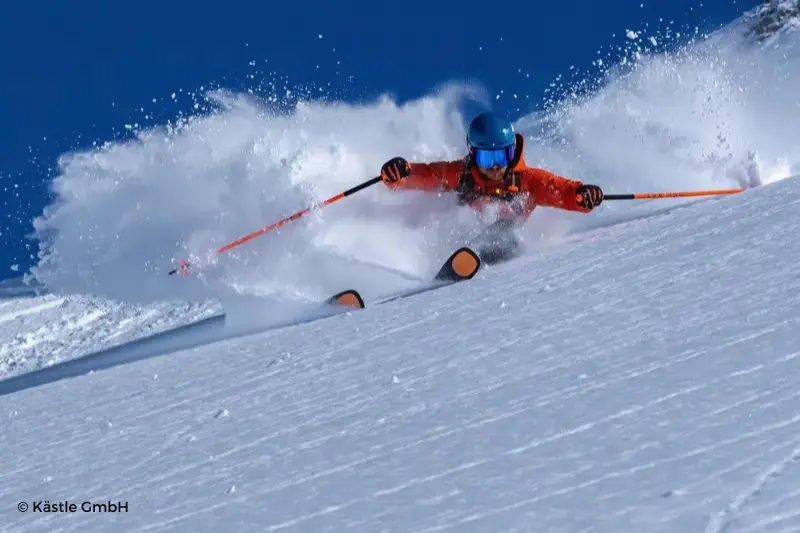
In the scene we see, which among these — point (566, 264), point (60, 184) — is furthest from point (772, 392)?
point (60, 184)

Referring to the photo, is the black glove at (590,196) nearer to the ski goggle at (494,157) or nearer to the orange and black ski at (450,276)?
the ski goggle at (494,157)

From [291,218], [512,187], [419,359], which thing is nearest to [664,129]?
[512,187]

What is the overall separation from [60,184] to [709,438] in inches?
455

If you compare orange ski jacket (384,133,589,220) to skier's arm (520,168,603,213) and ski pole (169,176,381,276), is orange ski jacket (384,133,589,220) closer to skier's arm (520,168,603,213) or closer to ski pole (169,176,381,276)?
skier's arm (520,168,603,213)

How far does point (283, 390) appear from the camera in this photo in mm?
4125

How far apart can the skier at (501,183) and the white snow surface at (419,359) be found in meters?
0.22

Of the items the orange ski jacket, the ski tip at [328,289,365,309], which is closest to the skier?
the orange ski jacket

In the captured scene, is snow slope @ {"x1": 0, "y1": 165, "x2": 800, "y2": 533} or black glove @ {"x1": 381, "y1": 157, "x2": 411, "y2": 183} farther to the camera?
black glove @ {"x1": 381, "y1": 157, "x2": 411, "y2": 183}

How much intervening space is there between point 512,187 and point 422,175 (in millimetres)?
826

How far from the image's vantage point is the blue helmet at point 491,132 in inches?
267

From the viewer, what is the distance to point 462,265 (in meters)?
6.20

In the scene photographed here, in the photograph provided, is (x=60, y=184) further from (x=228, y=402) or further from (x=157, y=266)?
(x=228, y=402)

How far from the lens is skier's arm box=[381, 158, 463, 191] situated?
7.38 meters

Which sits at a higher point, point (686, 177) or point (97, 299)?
point (97, 299)
